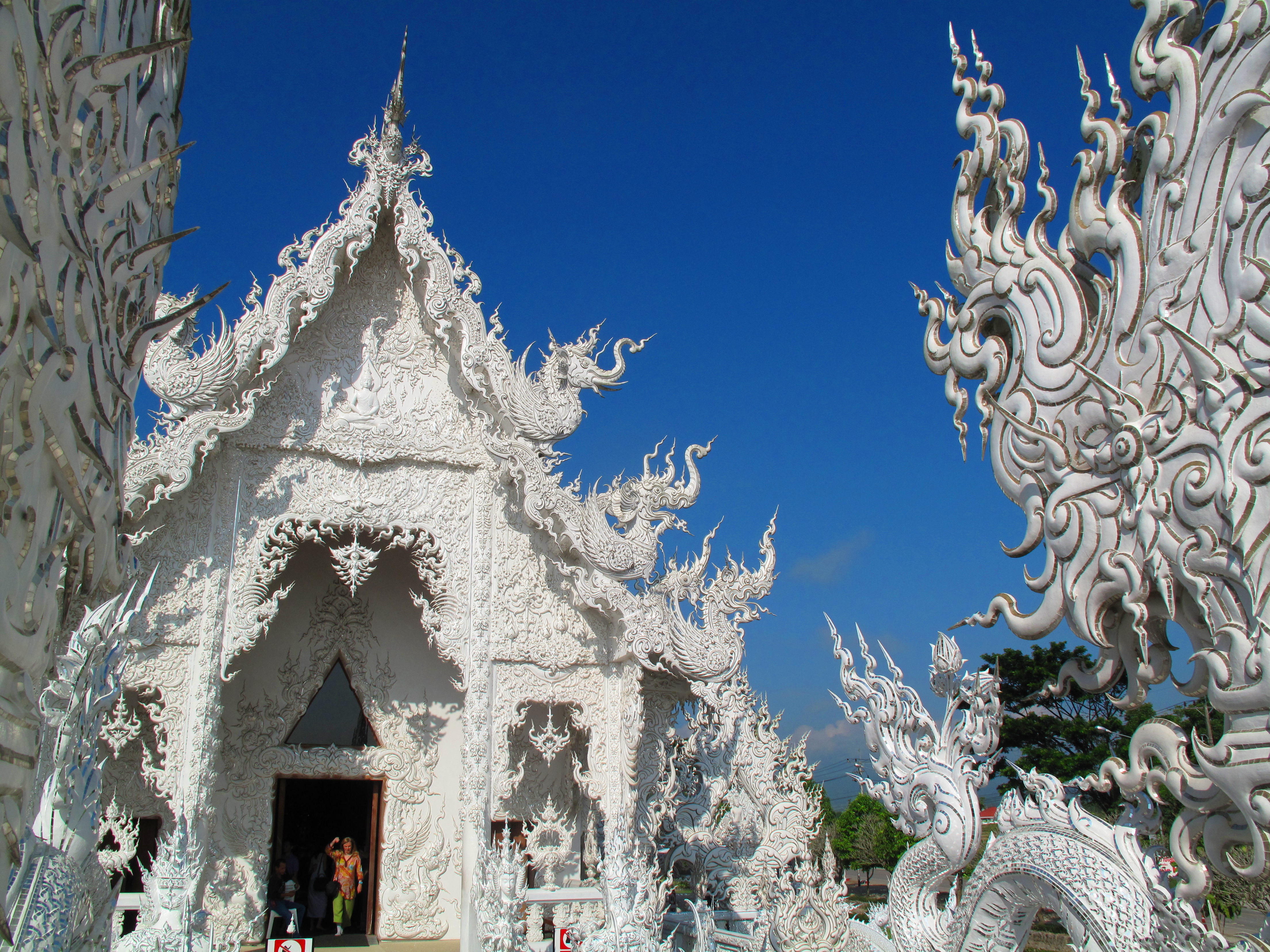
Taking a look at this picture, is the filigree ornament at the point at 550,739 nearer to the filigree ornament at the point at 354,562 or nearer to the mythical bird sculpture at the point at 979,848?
the filigree ornament at the point at 354,562

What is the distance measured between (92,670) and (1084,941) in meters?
3.75

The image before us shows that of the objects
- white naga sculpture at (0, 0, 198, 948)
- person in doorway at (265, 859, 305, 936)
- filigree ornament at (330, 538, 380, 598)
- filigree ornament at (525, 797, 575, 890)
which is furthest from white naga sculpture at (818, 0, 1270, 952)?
person in doorway at (265, 859, 305, 936)

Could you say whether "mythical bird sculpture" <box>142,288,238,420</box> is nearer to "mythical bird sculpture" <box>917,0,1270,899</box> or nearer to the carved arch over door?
the carved arch over door

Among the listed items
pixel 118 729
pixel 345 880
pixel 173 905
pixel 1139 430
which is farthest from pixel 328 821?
pixel 1139 430

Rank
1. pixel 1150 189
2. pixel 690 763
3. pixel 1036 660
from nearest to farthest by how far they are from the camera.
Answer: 1. pixel 1150 189
2. pixel 690 763
3. pixel 1036 660

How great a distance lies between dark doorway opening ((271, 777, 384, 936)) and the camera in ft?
28.8

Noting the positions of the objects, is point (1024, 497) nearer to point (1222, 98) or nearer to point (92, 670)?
point (1222, 98)

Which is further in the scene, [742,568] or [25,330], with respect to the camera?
[742,568]

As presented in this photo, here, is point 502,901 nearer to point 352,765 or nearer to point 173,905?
point 173,905

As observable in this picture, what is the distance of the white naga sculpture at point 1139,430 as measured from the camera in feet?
10.2

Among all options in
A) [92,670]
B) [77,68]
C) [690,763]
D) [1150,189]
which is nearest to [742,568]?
[690,763]

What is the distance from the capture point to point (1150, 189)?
11.8ft

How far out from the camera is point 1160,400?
135 inches

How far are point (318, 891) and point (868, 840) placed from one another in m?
17.9
